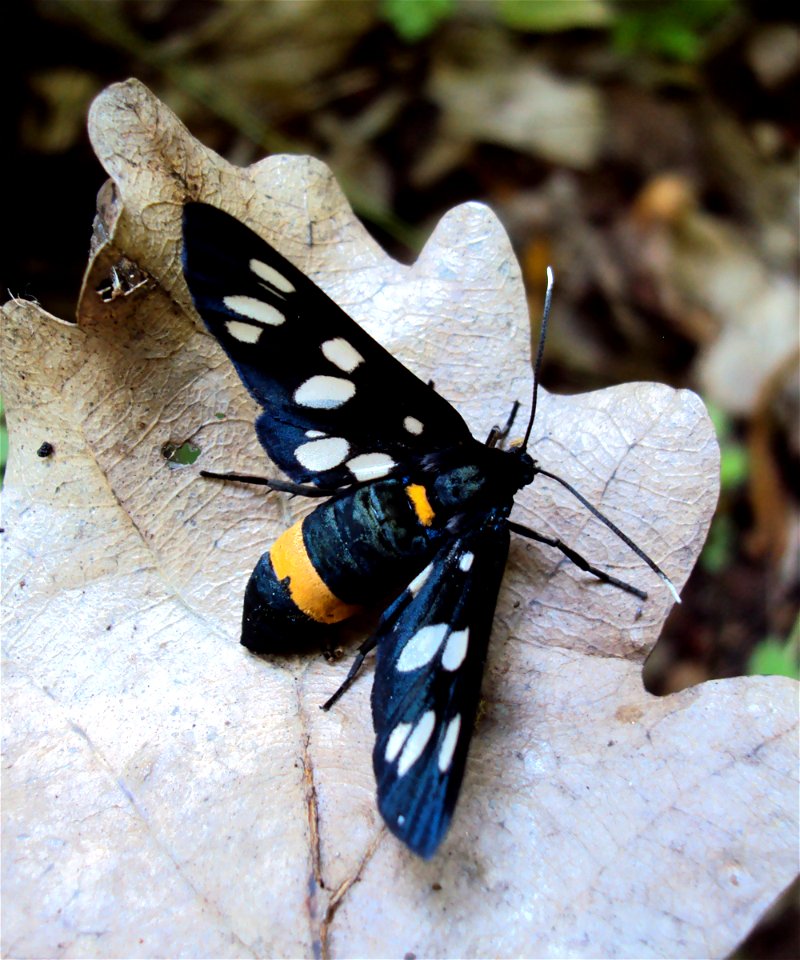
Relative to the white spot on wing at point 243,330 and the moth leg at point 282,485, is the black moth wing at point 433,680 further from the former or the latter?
the white spot on wing at point 243,330

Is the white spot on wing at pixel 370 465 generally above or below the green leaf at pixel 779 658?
above

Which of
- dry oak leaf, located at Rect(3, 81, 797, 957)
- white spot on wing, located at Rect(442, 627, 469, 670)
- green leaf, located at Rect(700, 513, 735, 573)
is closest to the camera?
dry oak leaf, located at Rect(3, 81, 797, 957)

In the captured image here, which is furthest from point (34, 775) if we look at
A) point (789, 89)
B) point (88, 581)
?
Result: point (789, 89)

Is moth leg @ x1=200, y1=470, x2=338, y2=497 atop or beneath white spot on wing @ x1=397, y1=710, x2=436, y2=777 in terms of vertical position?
atop

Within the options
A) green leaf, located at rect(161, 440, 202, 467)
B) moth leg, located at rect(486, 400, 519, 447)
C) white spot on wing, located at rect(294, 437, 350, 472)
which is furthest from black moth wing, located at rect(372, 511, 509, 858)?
green leaf, located at rect(161, 440, 202, 467)

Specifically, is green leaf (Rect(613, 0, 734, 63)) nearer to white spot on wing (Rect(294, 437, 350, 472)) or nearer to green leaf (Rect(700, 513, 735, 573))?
green leaf (Rect(700, 513, 735, 573))

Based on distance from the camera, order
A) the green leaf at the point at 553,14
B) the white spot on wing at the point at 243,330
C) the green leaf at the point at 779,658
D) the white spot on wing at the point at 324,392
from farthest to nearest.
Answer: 1. the green leaf at the point at 553,14
2. the green leaf at the point at 779,658
3. the white spot on wing at the point at 324,392
4. the white spot on wing at the point at 243,330

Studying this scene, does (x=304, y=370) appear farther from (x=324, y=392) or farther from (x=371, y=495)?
(x=371, y=495)

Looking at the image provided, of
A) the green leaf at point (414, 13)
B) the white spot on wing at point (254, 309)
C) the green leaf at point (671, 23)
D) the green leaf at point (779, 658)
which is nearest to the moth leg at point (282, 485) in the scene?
the white spot on wing at point (254, 309)
